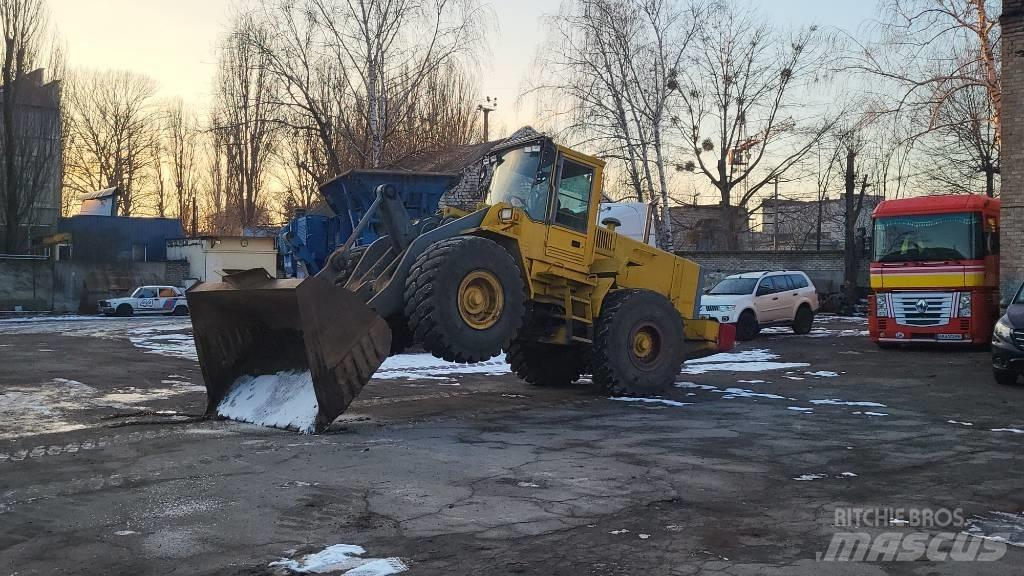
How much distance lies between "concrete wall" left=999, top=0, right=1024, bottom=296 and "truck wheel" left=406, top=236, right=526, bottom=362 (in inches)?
547


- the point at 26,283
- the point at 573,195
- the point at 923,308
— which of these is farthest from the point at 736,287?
the point at 26,283

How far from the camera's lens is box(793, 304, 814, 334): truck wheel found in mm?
25406

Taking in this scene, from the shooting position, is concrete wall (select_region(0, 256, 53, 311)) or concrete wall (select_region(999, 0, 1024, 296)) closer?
concrete wall (select_region(999, 0, 1024, 296))

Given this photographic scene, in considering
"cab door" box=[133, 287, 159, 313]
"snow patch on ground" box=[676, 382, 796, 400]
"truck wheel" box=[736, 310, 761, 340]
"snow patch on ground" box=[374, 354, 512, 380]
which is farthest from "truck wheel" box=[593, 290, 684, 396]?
"cab door" box=[133, 287, 159, 313]

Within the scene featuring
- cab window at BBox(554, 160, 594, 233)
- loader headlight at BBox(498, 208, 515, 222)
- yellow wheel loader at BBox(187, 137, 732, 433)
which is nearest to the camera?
yellow wheel loader at BBox(187, 137, 732, 433)

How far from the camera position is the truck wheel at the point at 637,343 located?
11680mm

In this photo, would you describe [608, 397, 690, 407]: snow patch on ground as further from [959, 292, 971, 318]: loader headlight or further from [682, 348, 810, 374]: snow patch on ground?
[959, 292, 971, 318]: loader headlight

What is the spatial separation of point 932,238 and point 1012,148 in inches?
109

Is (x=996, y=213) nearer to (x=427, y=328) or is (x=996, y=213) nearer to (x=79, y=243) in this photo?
(x=427, y=328)

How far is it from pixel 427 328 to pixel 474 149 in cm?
2653

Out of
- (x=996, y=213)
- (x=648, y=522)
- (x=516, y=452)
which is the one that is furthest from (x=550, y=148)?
(x=996, y=213)

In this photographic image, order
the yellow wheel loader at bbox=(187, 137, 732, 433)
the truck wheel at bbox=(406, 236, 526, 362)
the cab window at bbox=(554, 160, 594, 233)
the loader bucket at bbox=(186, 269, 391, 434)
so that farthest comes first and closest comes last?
the cab window at bbox=(554, 160, 594, 233)
the truck wheel at bbox=(406, 236, 526, 362)
the yellow wheel loader at bbox=(187, 137, 732, 433)
the loader bucket at bbox=(186, 269, 391, 434)

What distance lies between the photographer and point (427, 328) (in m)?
9.20

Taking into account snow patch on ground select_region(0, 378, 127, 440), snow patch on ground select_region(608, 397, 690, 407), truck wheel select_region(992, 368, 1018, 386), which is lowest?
snow patch on ground select_region(0, 378, 127, 440)
